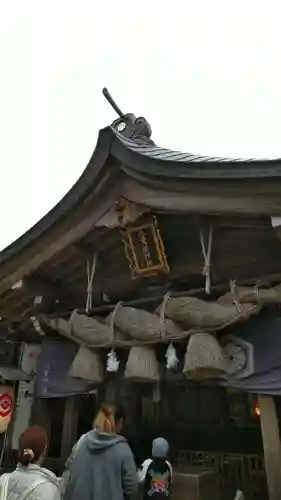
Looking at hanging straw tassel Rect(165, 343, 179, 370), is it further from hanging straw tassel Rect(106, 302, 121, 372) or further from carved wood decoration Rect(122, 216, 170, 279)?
carved wood decoration Rect(122, 216, 170, 279)

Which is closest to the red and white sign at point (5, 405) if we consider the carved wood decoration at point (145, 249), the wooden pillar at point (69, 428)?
the wooden pillar at point (69, 428)

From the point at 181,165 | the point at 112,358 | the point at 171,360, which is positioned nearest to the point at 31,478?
the point at 171,360

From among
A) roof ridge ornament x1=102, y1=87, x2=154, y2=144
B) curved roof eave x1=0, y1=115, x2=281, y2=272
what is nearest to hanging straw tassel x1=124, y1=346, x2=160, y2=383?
curved roof eave x1=0, y1=115, x2=281, y2=272

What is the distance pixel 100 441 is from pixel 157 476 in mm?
873

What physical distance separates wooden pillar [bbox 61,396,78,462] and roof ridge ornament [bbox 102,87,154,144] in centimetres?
427

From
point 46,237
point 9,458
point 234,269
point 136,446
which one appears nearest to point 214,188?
point 234,269

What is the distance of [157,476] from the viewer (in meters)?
4.22

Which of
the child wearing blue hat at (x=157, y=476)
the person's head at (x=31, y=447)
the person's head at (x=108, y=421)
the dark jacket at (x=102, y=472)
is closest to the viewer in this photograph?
the person's head at (x=31, y=447)

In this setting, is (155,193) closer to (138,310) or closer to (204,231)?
(204,231)

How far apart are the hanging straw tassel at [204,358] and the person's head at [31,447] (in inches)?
84.2

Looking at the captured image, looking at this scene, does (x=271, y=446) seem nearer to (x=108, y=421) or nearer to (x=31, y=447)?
(x=108, y=421)

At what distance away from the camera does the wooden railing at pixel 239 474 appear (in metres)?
5.45

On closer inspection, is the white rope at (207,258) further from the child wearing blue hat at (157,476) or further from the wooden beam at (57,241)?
the child wearing blue hat at (157,476)

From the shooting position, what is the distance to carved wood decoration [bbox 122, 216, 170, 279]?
5.93 meters
